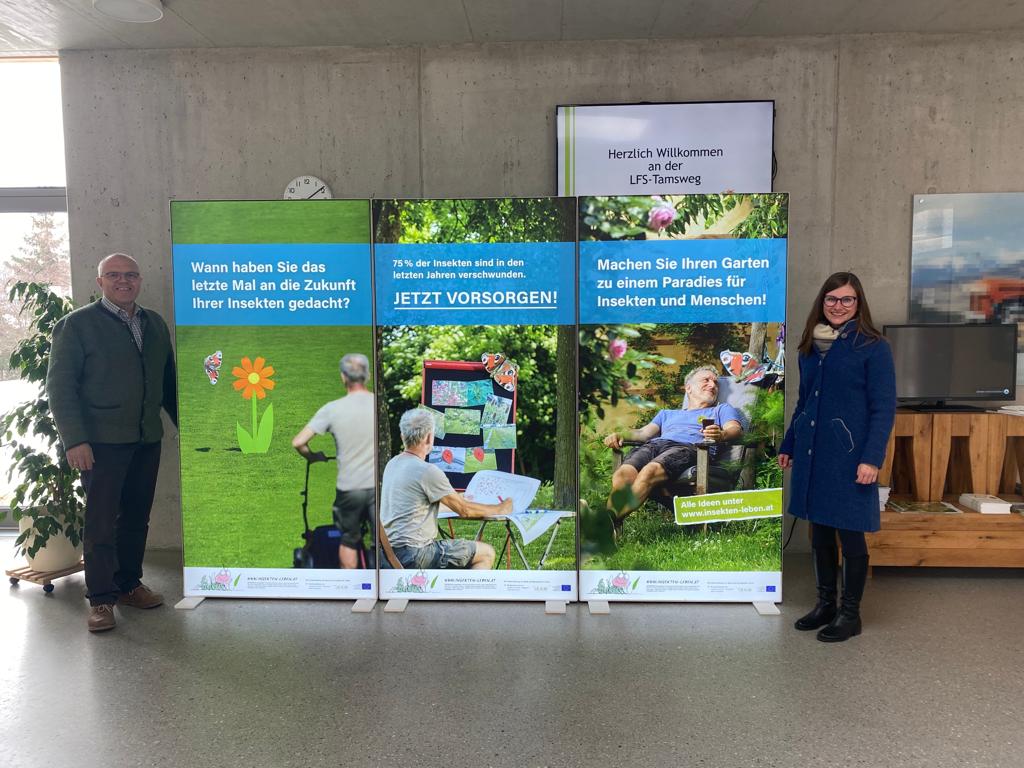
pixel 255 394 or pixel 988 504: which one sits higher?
pixel 255 394

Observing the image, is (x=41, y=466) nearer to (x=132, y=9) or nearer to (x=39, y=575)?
(x=39, y=575)

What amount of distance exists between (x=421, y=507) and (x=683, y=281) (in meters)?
1.61

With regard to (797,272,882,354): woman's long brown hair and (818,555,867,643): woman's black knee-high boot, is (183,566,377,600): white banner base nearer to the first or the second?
(818,555,867,643): woman's black knee-high boot

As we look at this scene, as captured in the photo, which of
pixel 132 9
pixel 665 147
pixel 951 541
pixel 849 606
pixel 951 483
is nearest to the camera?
pixel 849 606

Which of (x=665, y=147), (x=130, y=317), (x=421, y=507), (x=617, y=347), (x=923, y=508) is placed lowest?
(x=923, y=508)

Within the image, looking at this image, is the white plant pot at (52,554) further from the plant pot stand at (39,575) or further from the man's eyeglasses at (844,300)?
the man's eyeglasses at (844,300)

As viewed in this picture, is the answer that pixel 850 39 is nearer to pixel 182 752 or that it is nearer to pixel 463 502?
pixel 463 502

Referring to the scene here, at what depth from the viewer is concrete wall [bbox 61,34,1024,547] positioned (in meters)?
3.97

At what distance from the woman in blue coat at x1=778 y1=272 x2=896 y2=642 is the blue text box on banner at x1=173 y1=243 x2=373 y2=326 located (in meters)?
2.01

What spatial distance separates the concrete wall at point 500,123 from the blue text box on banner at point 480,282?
1036mm

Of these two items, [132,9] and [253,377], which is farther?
[132,9]

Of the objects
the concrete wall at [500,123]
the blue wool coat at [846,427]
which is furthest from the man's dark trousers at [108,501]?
the blue wool coat at [846,427]

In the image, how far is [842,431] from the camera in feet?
9.43

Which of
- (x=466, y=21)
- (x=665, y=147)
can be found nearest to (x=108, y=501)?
(x=466, y=21)
